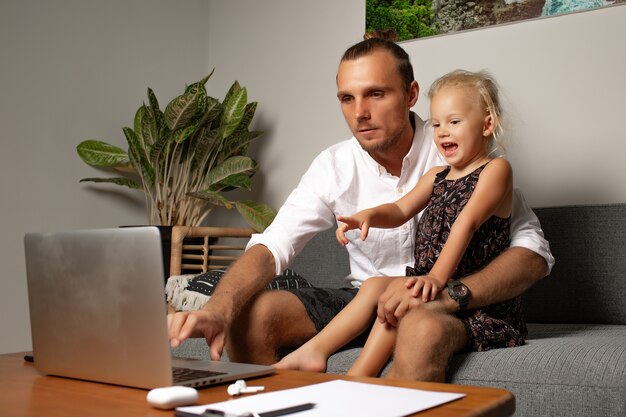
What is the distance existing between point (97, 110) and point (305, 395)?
8.98 feet

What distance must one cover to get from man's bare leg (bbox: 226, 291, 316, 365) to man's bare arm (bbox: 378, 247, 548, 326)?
10.8 inches

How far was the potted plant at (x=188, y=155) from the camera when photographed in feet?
10.4

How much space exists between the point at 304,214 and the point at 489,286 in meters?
0.60

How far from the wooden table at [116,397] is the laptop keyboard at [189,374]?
3 centimetres

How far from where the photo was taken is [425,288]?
4.88ft

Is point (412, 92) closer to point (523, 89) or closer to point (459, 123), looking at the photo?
point (459, 123)

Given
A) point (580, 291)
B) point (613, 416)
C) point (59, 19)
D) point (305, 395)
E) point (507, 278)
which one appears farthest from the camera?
point (59, 19)

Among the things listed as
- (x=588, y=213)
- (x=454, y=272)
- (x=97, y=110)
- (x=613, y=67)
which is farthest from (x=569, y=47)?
(x=97, y=110)

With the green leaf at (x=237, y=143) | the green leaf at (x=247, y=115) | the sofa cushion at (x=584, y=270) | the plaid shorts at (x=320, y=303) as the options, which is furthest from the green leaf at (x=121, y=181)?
the sofa cushion at (x=584, y=270)

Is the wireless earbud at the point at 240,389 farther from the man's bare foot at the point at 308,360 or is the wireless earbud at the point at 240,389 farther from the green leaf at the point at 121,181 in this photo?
the green leaf at the point at 121,181

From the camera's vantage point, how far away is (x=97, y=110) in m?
3.32

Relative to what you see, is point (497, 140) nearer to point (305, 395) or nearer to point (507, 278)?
point (507, 278)

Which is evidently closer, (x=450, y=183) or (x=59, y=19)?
(x=450, y=183)

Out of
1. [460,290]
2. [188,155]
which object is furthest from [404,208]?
[188,155]
